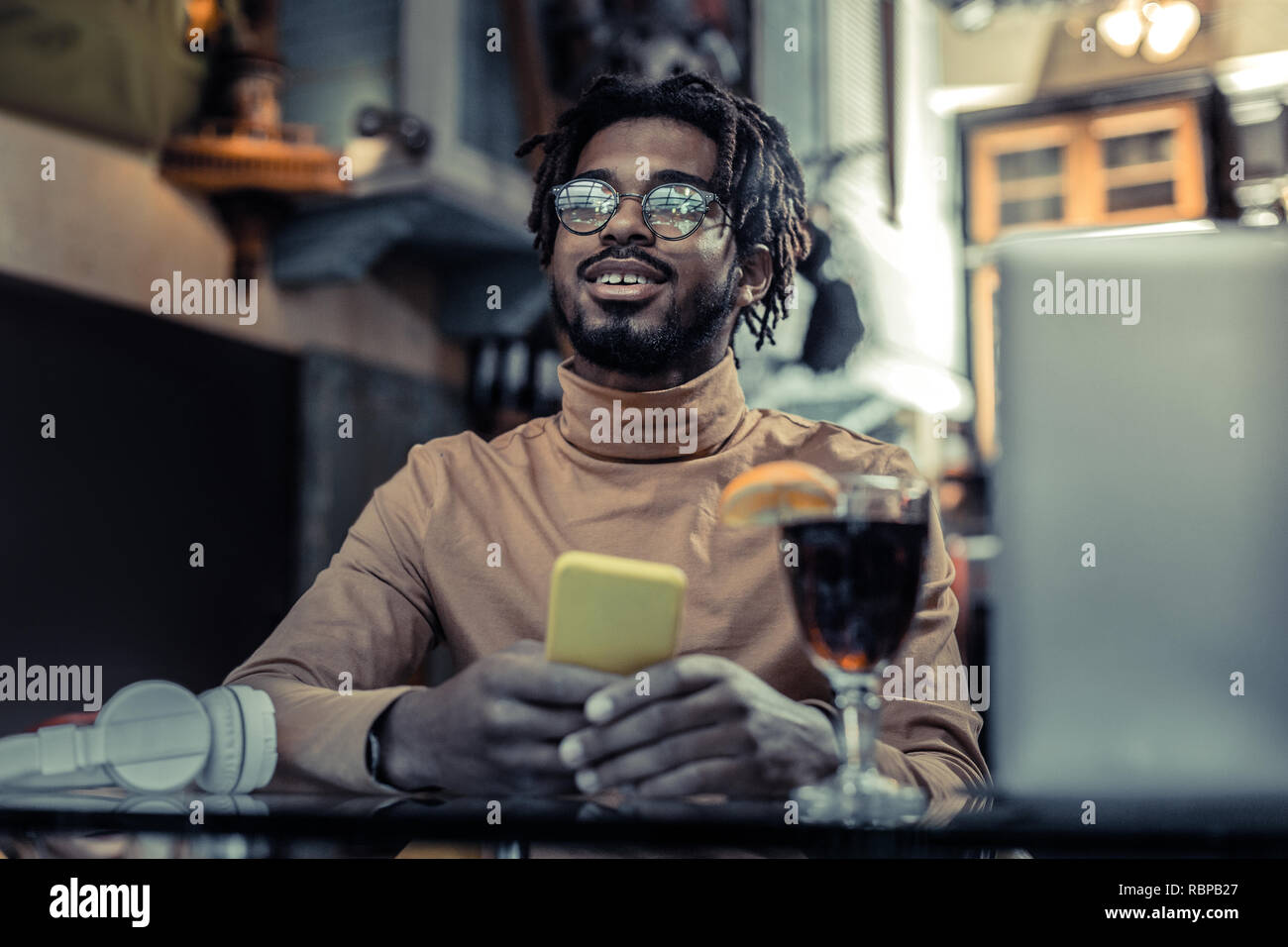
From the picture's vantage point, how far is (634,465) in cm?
138

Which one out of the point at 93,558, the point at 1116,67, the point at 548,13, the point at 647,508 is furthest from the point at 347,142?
the point at 1116,67

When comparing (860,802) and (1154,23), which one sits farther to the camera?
(1154,23)

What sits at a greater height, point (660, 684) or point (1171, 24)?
point (1171, 24)

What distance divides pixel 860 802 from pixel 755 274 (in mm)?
1104

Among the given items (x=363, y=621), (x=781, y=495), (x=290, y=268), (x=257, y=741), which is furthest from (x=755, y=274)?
(x=290, y=268)

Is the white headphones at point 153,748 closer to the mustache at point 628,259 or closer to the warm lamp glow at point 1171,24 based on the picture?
the mustache at point 628,259

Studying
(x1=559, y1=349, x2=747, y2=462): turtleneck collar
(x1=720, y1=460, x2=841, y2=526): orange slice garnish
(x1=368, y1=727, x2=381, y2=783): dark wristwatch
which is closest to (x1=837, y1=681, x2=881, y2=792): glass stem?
(x1=720, y1=460, x2=841, y2=526): orange slice garnish

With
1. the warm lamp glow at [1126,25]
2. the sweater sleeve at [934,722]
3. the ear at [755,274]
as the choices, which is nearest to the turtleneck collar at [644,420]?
the ear at [755,274]

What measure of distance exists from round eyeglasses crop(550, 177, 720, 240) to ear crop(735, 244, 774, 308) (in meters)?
0.21

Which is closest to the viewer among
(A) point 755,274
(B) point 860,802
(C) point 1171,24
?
(B) point 860,802

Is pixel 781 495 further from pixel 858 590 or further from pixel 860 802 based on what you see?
pixel 860 802

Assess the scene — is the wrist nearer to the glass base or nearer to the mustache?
the glass base

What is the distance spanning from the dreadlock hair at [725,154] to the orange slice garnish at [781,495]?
33.0 inches

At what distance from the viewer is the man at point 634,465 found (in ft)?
4.02
